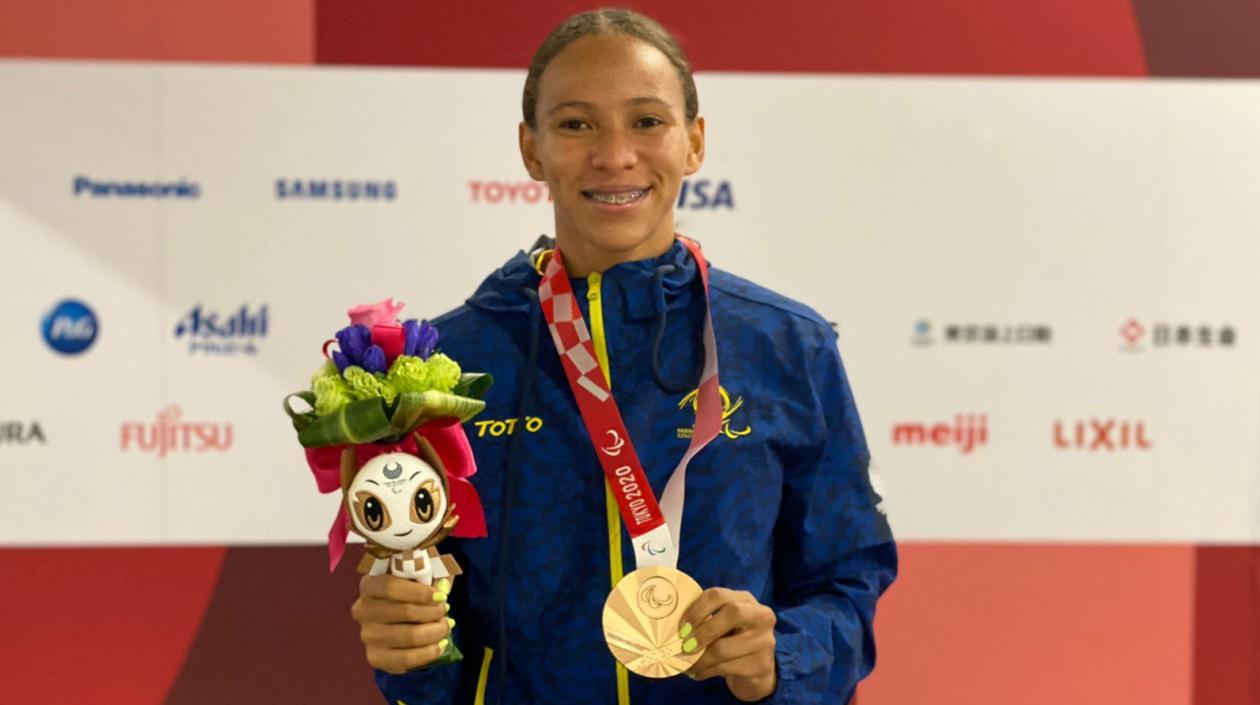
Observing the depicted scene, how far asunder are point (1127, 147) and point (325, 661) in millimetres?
2057

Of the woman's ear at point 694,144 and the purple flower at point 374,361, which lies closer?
the purple flower at point 374,361

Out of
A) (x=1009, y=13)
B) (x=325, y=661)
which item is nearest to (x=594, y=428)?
(x=325, y=661)

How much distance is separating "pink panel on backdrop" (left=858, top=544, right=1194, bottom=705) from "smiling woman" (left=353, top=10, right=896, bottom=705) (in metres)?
1.40

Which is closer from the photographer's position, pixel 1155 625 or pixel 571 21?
pixel 571 21

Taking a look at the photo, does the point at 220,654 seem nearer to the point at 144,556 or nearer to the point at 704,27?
the point at 144,556

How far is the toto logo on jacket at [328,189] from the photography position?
2.68 metres

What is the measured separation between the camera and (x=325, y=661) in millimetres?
2754

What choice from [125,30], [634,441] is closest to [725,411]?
[634,441]

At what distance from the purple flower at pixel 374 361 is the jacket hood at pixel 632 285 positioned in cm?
25

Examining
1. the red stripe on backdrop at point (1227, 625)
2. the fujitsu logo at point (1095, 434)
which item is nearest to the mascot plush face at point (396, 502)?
the fujitsu logo at point (1095, 434)

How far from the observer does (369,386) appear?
1.27m

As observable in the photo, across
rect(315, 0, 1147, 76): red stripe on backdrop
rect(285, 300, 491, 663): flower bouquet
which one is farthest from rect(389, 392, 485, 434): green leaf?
rect(315, 0, 1147, 76): red stripe on backdrop

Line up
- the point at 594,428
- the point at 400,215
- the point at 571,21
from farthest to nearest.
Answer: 1. the point at 400,215
2. the point at 571,21
3. the point at 594,428

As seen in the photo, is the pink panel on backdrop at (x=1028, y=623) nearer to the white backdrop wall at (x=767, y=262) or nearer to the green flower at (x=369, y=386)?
the white backdrop wall at (x=767, y=262)
